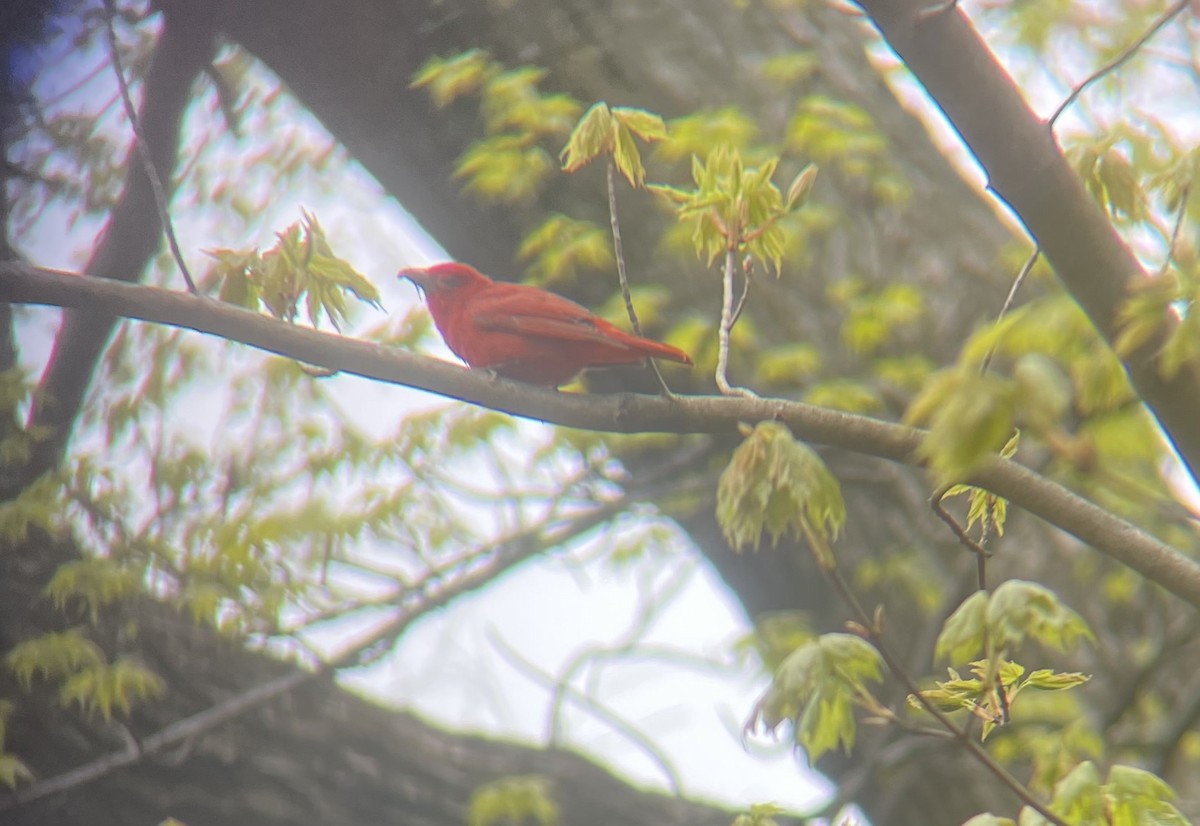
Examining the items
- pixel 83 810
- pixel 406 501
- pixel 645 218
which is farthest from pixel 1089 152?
pixel 83 810

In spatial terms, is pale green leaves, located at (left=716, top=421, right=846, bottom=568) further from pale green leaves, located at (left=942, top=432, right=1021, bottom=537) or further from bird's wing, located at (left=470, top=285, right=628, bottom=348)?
bird's wing, located at (left=470, top=285, right=628, bottom=348)

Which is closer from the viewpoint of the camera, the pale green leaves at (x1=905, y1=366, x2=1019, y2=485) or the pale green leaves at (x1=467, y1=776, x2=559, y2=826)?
the pale green leaves at (x1=905, y1=366, x2=1019, y2=485)

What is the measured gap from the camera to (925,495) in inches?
103

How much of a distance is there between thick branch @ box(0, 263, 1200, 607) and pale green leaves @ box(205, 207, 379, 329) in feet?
0.27

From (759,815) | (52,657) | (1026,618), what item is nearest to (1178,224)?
(1026,618)

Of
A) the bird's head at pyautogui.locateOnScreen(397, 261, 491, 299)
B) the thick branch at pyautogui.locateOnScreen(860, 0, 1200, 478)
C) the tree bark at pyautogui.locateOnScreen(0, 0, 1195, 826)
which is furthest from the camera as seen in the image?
the tree bark at pyautogui.locateOnScreen(0, 0, 1195, 826)

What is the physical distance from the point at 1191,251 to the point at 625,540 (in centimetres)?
246

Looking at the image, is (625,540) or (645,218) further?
(625,540)

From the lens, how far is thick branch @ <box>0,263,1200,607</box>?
47.1 inches

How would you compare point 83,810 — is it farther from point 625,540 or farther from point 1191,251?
point 1191,251

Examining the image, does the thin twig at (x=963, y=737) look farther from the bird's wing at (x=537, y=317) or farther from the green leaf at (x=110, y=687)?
the green leaf at (x=110, y=687)

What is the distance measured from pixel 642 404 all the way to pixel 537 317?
1.48 ft

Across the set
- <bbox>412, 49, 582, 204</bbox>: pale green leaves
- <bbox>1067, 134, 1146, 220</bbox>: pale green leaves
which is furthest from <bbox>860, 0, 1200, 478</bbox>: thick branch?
<bbox>412, 49, 582, 204</bbox>: pale green leaves

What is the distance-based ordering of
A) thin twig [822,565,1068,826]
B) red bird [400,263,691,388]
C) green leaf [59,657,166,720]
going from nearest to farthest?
thin twig [822,565,1068,826] → red bird [400,263,691,388] → green leaf [59,657,166,720]
